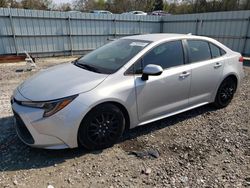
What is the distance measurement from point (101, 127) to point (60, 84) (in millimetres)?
799

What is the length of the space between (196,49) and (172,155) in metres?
2.00

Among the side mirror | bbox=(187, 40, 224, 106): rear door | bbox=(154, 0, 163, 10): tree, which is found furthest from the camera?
bbox=(154, 0, 163, 10): tree

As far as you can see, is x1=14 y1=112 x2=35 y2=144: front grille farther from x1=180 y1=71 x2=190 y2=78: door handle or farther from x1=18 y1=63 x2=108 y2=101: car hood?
x1=180 y1=71 x2=190 y2=78: door handle

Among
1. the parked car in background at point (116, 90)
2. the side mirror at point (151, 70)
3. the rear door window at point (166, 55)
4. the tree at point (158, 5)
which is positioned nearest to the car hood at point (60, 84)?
the parked car in background at point (116, 90)

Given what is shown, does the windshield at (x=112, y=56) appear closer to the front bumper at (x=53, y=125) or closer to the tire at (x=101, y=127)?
the tire at (x=101, y=127)

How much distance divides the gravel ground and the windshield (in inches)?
44.9

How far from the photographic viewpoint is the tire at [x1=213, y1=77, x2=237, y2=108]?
450cm

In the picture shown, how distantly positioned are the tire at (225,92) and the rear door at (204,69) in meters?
0.23

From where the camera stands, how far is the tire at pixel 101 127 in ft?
9.68

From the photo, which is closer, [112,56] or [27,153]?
[27,153]

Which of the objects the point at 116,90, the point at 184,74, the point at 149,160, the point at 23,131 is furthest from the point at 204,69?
the point at 23,131

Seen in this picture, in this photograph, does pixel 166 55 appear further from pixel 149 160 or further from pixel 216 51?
pixel 149 160

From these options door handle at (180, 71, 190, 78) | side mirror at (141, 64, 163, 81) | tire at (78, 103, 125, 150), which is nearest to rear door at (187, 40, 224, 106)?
door handle at (180, 71, 190, 78)

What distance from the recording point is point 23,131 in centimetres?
301
